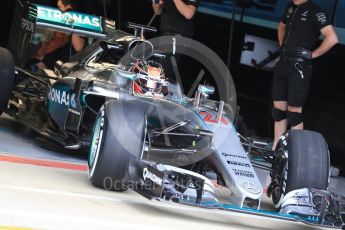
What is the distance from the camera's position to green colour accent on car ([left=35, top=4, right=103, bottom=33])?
8.98 meters

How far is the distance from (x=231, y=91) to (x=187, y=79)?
193 centimetres

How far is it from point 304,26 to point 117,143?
361 centimetres

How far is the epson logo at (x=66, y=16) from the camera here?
9.02 meters

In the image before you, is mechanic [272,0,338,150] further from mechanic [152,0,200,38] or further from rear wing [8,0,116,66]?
rear wing [8,0,116,66]

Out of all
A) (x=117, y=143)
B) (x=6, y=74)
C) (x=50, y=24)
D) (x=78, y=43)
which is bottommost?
(x=117, y=143)

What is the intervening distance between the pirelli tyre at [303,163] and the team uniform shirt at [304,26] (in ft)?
8.51

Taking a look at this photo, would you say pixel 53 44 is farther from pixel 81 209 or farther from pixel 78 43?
pixel 81 209

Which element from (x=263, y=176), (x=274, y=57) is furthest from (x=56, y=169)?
(x=274, y=57)

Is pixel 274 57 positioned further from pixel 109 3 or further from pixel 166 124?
pixel 166 124

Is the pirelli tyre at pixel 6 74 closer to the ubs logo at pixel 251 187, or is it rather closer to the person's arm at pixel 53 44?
the person's arm at pixel 53 44

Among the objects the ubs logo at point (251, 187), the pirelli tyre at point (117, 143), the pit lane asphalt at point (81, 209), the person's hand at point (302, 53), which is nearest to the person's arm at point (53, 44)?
the pit lane asphalt at point (81, 209)

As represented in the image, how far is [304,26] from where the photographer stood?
941 cm

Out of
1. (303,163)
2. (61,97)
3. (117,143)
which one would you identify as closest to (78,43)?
(61,97)

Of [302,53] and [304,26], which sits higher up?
[304,26]
